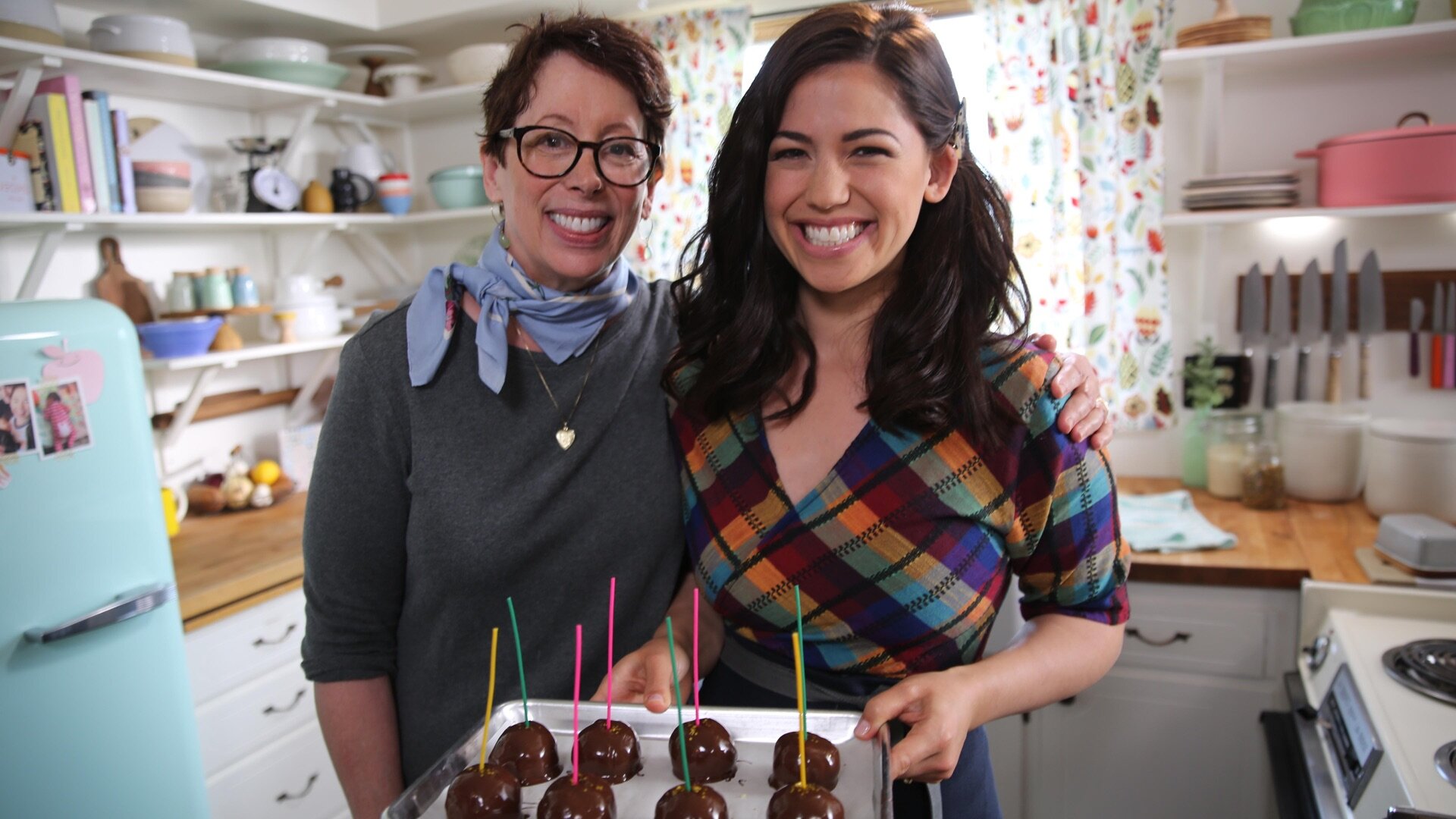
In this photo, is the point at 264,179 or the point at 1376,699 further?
the point at 264,179

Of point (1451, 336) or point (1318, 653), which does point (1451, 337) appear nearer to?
point (1451, 336)

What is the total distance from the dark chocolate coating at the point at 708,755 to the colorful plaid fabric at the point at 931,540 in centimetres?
19

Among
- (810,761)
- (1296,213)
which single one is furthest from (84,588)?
(1296,213)

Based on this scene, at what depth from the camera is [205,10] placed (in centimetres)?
255

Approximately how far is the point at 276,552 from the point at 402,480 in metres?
1.37

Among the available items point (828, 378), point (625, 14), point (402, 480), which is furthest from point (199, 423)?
point (828, 378)

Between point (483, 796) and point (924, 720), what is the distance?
420mm

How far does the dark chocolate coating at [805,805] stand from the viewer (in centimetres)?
82

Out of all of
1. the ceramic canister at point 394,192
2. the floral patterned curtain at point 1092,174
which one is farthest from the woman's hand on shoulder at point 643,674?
the ceramic canister at point 394,192

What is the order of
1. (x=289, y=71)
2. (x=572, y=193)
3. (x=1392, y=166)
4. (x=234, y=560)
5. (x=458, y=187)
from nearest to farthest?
(x=572, y=193)
(x=1392, y=166)
(x=234, y=560)
(x=289, y=71)
(x=458, y=187)

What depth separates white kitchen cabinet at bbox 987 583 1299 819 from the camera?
6.54 feet

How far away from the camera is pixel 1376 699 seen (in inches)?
58.2

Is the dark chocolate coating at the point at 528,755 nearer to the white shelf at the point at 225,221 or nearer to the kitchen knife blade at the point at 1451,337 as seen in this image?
the white shelf at the point at 225,221

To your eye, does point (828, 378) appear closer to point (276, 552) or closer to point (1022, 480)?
point (1022, 480)
